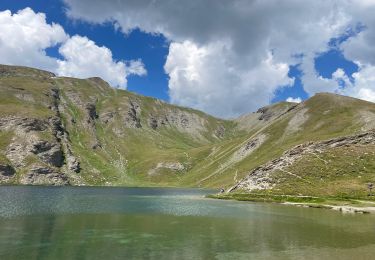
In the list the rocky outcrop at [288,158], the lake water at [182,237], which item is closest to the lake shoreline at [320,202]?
the rocky outcrop at [288,158]

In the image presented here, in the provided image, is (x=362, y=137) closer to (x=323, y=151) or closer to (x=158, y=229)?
(x=323, y=151)

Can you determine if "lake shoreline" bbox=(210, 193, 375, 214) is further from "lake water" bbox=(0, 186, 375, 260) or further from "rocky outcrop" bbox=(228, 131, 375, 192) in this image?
"lake water" bbox=(0, 186, 375, 260)

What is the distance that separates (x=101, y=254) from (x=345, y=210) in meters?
76.4

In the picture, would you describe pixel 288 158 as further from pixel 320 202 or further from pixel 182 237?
pixel 182 237

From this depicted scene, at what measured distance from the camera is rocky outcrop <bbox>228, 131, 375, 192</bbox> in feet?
528

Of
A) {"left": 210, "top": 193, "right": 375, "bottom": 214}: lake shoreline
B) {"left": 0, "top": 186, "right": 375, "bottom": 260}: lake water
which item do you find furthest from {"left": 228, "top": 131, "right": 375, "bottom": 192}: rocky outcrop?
{"left": 0, "top": 186, "right": 375, "bottom": 260}: lake water

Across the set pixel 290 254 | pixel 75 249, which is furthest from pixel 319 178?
pixel 75 249

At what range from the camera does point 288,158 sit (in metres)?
167

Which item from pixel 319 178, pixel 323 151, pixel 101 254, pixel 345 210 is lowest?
pixel 101 254

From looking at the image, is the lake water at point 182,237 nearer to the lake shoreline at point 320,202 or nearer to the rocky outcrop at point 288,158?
the lake shoreline at point 320,202

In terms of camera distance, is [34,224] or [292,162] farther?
[292,162]

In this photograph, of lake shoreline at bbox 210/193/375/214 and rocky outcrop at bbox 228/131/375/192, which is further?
rocky outcrop at bbox 228/131/375/192

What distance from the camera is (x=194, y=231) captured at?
63.4 metres

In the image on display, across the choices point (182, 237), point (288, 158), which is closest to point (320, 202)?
point (288, 158)
